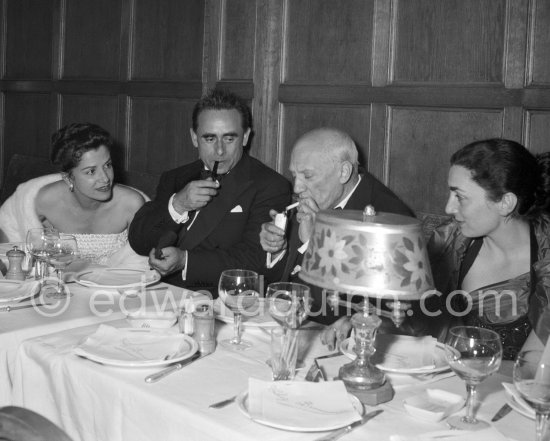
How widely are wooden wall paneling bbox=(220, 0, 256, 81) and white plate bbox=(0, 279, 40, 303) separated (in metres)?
1.93

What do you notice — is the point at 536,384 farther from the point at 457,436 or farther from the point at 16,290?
the point at 16,290

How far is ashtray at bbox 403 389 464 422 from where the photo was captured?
4.74ft

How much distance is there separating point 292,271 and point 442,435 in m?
1.45

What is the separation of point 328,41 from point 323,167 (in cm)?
107

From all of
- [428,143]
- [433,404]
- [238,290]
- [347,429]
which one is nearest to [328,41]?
[428,143]

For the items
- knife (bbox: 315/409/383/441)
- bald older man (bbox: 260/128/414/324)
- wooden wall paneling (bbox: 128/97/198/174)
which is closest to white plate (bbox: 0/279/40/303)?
bald older man (bbox: 260/128/414/324)

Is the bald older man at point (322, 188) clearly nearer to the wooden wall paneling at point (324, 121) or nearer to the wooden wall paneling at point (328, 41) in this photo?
the wooden wall paneling at point (324, 121)

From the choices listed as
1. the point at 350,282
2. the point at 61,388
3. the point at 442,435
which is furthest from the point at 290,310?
the point at 61,388

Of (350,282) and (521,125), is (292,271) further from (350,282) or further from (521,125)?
(350,282)

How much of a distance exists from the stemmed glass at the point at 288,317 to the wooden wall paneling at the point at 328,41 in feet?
6.43

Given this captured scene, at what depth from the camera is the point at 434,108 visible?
319cm

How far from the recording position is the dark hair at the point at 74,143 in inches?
142

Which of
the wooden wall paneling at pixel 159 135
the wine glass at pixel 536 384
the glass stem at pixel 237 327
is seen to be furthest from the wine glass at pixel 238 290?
the wooden wall paneling at pixel 159 135

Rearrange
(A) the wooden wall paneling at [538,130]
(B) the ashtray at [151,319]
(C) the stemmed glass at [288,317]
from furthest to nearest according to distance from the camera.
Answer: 1. (A) the wooden wall paneling at [538,130]
2. (B) the ashtray at [151,319]
3. (C) the stemmed glass at [288,317]
